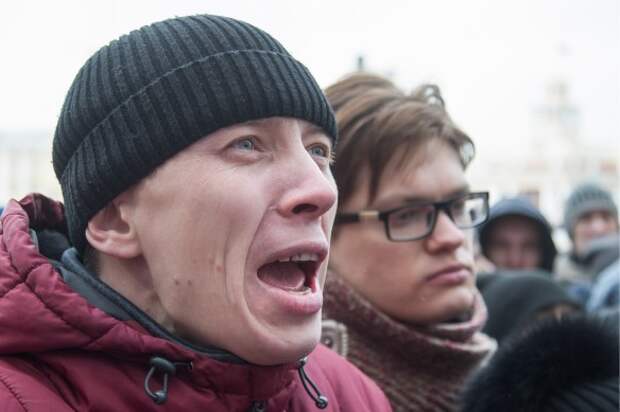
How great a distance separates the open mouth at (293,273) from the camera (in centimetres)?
131

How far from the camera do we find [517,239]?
4.23 m

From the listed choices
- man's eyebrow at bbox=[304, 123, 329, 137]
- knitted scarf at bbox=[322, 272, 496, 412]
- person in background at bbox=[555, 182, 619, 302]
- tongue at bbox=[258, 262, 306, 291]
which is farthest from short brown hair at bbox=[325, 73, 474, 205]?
person in background at bbox=[555, 182, 619, 302]

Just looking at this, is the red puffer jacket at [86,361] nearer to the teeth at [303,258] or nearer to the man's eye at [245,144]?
the teeth at [303,258]

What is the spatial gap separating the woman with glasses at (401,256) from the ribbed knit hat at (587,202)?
3376 millimetres

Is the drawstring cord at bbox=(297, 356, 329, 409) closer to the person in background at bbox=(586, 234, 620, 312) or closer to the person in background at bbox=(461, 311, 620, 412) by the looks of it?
the person in background at bbox=(461, 311, 620, 412)

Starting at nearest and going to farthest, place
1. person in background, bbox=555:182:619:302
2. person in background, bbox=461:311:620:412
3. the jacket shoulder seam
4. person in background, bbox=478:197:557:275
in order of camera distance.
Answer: the jacket shoulder seam < person in background, bbox=461:311:620:412 < person in background, bbox=478:197:557:275 < person in background, bbox=555:182:619:302

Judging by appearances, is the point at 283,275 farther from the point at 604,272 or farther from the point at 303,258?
the point at 604,272

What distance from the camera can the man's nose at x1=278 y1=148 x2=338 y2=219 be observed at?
1.26 m

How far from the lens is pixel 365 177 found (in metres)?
2.18

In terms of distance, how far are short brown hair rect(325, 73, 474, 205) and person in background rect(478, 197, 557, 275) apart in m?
1.97

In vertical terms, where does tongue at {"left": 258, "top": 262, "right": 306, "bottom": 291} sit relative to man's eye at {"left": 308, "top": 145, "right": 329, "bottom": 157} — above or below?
below

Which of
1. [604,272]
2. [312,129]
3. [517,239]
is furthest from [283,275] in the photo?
[604,272]

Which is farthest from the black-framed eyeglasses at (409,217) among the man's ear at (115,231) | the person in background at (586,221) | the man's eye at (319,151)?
the person in background at (586,221)

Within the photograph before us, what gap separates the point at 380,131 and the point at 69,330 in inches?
47.6
